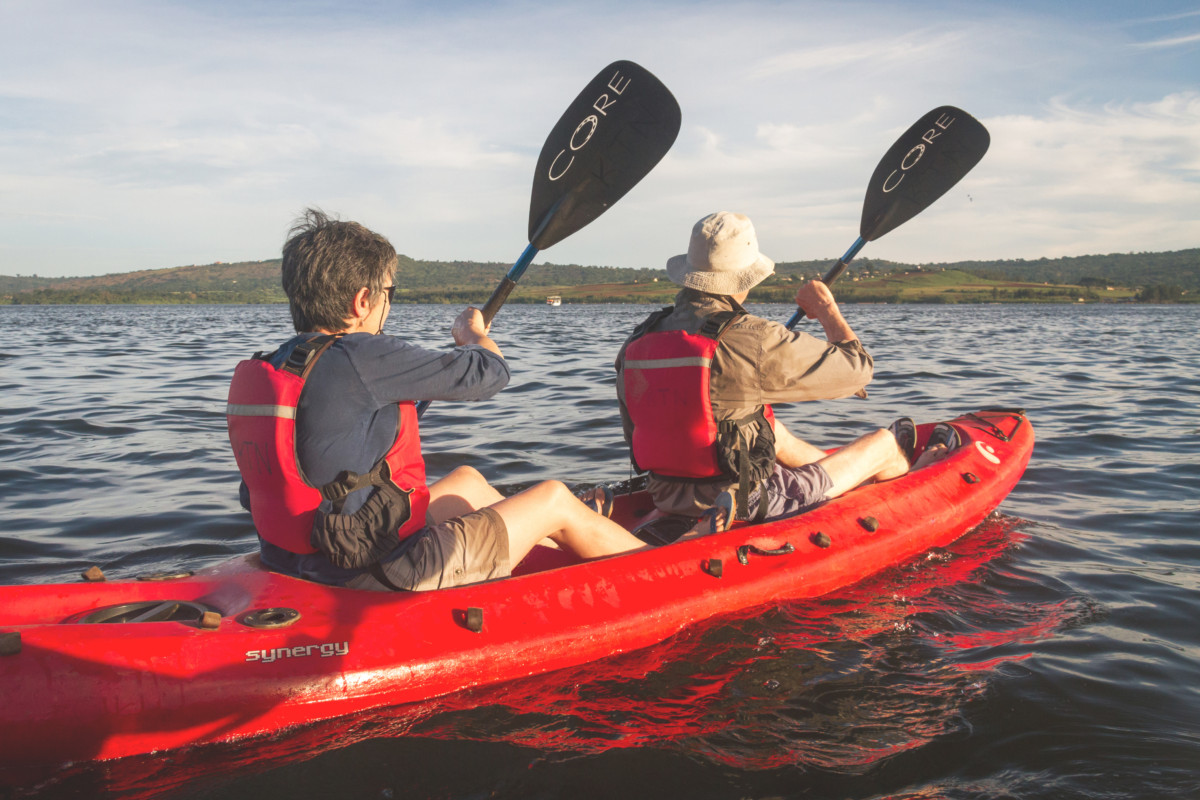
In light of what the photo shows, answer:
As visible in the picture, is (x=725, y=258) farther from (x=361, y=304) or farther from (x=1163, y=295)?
(x=1163, y=295)

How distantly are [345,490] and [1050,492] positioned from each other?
5.78 metres

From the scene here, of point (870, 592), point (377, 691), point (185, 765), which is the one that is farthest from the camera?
point (870, 592)

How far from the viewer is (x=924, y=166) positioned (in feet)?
22.2

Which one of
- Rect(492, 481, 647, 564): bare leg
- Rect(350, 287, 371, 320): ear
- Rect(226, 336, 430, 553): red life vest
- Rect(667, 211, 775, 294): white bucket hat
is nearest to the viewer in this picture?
Rect(226, 336, 430, 553): red life vest

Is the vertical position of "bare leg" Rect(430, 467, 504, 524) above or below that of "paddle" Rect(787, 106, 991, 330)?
below

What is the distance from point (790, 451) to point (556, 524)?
1886 mm

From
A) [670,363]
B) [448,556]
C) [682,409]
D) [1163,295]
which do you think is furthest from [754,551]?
[1163,295]

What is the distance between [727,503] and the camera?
4.07 meters

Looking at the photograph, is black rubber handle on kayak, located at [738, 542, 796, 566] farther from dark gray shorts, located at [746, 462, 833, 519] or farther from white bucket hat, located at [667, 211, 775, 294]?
white bucket hat, located at [667, 211, 775, 294]

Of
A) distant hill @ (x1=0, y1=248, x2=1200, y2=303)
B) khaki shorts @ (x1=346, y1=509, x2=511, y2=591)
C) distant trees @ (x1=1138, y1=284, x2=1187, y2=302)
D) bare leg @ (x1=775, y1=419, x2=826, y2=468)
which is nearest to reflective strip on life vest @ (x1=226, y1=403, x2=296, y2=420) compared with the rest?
khaki shorts @ (x1=346, y1=509, x2=511, y2=591)

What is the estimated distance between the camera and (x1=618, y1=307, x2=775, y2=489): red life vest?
3.79m

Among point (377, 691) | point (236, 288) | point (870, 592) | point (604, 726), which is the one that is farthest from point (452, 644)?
point (236, 288)

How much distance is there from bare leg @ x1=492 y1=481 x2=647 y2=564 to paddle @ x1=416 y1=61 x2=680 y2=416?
6.55ft

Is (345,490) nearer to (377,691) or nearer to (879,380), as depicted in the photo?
(377,691)
